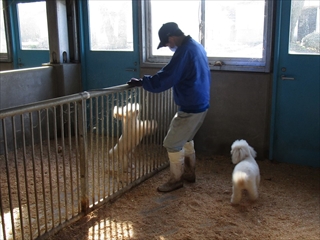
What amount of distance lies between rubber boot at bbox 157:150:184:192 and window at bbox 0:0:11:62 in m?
4.59

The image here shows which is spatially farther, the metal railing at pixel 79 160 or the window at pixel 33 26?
the window at pixel 33 26

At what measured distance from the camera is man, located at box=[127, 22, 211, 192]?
351 centimetres

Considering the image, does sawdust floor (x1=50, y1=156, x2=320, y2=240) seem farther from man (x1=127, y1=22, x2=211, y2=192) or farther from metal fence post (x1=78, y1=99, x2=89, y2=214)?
man (x1=127, y1=22, x2=211, y2=192)

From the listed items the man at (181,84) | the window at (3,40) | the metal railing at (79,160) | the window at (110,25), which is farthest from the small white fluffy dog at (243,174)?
the window at (3,40)

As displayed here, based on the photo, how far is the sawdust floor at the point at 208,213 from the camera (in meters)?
3.12

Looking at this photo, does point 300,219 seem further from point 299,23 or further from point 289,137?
point 299,23

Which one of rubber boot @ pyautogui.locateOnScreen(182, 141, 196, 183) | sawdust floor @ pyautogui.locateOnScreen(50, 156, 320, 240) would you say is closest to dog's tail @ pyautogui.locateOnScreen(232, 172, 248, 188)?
sawdust floor @ pyautogui.locateOnScreen(50, 156, 320, 240)

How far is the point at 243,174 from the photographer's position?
11.3 ft

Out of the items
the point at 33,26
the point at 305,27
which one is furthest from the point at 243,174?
the point at 33,26

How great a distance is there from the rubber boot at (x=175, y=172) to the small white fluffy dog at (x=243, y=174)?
1.91 ft

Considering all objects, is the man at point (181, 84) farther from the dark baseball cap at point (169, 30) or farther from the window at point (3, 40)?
the window at point (3, 40)

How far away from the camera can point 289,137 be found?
478 centimetres

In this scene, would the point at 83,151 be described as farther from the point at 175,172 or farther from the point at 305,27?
the point at 305,27

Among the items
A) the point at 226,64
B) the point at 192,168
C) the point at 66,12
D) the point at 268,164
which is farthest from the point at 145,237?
the point at 66,12
